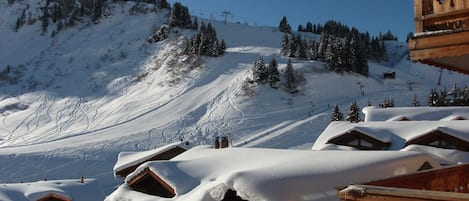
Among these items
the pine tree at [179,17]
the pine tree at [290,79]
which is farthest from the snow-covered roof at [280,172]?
the pine tree at [179,17]

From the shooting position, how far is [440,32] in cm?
347

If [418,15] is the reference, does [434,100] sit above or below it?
below

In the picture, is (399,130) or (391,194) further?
(399,130)

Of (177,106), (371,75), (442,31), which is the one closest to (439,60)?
(442,31)

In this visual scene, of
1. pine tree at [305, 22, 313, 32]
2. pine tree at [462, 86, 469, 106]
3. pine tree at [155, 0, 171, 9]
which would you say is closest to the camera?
pine tree at [462, 86, 469, 106]

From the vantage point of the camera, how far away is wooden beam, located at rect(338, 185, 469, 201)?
3.10 meters

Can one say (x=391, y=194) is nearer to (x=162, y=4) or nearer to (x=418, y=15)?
(x=418, y=15)

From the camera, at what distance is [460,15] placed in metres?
3.44

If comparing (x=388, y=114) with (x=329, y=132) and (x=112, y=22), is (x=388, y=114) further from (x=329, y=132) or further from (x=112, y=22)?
(x=112, y=22)

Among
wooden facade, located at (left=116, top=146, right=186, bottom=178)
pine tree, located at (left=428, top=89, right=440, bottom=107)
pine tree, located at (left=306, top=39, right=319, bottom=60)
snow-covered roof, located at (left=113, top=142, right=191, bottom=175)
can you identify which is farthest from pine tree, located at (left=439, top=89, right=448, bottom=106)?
snow-covered roof, located at (left=113, top=142, right=191, bottom=175)

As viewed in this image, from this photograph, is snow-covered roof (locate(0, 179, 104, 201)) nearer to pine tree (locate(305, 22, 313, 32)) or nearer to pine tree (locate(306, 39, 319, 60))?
pine tree (locate(306, 39, 319, 60))

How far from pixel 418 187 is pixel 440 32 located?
178 centimetres

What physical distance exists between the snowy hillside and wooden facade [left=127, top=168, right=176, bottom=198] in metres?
21.8

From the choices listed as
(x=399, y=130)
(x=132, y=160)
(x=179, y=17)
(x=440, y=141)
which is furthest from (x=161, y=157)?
(x=179, y=17)
